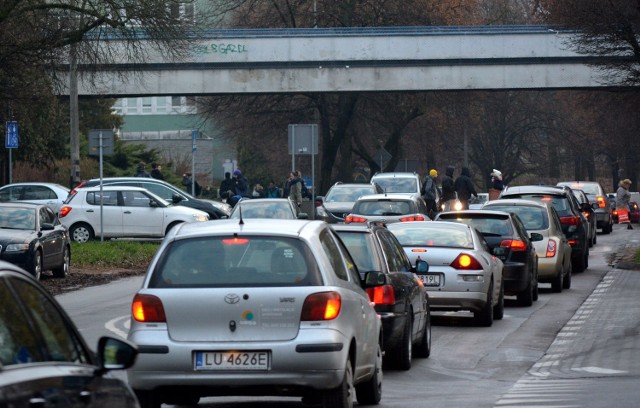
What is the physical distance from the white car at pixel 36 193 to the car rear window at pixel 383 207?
1294 centimetres

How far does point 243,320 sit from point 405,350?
→ 13.9ft

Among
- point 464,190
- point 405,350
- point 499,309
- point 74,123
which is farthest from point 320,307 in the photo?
point 74,123

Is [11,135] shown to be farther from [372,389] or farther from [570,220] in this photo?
[372,389]

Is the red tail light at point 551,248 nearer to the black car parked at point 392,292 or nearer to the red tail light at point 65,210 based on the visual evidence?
the black car parked at point 392,292

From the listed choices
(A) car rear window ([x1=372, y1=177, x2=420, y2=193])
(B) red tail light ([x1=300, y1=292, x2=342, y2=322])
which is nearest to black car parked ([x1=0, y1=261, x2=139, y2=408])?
(B) red tail light ([x1=300, y1=292, x2=342, y2=322])

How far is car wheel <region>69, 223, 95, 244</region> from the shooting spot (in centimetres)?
3719

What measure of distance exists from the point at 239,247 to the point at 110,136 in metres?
25.1

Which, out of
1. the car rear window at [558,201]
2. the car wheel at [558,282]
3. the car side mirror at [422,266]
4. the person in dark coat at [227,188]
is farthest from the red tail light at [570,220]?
the person in dark coat at [227,188]

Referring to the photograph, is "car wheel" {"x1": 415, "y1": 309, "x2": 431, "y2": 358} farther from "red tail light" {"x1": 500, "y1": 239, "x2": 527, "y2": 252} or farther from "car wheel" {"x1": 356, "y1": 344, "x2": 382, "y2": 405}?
"red tail light" {"x1": 500, "y1": 239, "x2": 527, "y2": 252}

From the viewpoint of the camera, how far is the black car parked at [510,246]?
2077 centimetres

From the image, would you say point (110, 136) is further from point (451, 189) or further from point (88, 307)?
point (88, 307)

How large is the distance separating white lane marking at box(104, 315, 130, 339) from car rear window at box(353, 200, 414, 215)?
1276 centimetres

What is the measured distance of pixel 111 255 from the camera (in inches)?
1225

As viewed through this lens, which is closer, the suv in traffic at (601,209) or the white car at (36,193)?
the white car at (36,193)
